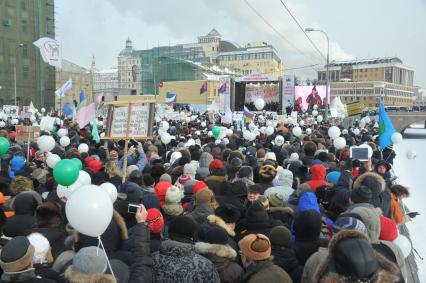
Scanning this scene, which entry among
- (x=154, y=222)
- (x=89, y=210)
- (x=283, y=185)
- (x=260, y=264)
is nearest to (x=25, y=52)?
(x=283, y=185)

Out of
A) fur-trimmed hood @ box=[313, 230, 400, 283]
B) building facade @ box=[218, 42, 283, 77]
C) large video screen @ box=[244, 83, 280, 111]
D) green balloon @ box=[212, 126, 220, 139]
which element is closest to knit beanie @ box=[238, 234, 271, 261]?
fur-trimmed hood @ box=[313, 230, 400, 283]

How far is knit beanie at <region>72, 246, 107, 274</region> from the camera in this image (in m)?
2.73

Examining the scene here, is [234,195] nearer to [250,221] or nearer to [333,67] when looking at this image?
[250,221]

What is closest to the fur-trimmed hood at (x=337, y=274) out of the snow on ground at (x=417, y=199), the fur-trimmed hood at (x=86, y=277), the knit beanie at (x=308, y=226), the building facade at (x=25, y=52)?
the knit beanie at (x=308, y=226)

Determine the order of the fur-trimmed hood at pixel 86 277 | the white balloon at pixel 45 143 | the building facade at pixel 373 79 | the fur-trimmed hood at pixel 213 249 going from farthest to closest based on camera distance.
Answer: the building facade at pixel 373 79, the white balloon at pixel 45 143, the fur-trimmed hood at pixel 213 249, the fur-trimmed hood at pixel 86 277

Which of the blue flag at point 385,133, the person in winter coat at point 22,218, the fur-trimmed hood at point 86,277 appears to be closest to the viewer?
the fur-trimmed hood at point 86,277

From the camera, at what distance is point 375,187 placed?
5285 mm

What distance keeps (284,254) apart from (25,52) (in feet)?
208

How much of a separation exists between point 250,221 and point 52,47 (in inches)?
938

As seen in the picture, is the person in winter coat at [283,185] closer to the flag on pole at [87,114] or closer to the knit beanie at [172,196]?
the knit beanie at [172,196]

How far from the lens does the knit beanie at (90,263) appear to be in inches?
107

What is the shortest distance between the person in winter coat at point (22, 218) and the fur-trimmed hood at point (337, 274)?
274 centimetres

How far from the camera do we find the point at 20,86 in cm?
5841

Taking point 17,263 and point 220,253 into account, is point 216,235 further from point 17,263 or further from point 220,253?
point 17,263
